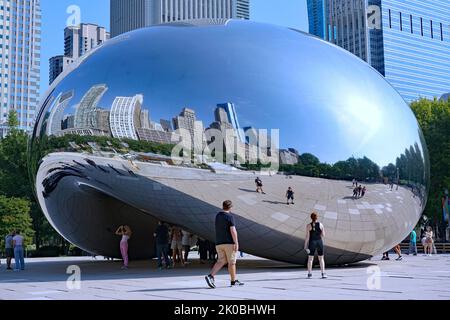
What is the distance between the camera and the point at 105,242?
16438 mm

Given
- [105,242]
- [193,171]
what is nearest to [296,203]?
[193,171]

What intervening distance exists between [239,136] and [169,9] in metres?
117

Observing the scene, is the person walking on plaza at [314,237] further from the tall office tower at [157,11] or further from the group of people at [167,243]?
the tall office tower at [157,11]

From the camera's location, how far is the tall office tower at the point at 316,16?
40906 millimetres

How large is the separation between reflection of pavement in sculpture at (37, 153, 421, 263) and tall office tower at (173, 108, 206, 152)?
567 mm

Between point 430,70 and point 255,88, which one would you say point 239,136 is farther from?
point 430,70

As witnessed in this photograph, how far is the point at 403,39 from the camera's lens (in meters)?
78.6

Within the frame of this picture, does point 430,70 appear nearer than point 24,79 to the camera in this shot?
Yes

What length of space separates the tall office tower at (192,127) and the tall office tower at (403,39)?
26922 mm

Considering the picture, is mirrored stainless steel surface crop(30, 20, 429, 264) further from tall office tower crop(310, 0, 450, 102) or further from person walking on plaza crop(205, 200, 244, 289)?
tall office tower crop(310, 0, 450, 102)

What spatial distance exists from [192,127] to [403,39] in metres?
73.3

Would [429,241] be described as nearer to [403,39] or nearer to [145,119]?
[145,119]

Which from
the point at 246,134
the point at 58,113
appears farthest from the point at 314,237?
the point at 58,113

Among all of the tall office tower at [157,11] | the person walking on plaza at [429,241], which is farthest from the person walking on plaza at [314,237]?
the tall office tower at [157,11]
